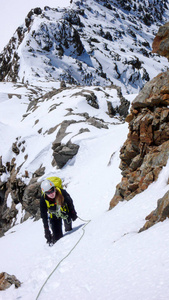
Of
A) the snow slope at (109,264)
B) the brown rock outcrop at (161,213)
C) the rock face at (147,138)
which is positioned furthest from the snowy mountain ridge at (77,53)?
the brown rock outcrop at (161,213)

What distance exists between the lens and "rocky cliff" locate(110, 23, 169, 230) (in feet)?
27.0

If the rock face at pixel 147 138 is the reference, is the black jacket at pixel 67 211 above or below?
below

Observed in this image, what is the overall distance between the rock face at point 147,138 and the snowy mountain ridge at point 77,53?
257 ft

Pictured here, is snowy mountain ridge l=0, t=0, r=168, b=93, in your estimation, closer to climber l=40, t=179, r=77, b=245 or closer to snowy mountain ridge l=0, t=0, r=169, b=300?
snowy mountain ridge l=0, t=0, r=169, b=300

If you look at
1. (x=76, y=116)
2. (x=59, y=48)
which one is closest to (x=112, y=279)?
(x=76, y=116)

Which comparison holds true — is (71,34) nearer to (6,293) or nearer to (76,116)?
(76,116)

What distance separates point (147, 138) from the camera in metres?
9.01

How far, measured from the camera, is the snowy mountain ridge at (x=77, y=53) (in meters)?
96.2

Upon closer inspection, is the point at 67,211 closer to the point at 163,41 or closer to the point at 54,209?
the point at 54,209

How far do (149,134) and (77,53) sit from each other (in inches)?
4471

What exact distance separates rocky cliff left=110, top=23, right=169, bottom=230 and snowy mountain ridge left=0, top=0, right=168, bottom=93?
7836cm

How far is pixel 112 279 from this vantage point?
12.5 ft

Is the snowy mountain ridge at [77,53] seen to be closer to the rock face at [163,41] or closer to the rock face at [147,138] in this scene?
the rock face at [147,138]

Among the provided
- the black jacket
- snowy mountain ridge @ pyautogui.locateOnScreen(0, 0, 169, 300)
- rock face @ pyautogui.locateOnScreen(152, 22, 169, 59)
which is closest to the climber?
the black jacket
